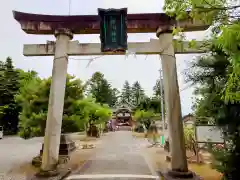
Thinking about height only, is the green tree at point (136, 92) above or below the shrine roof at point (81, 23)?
above

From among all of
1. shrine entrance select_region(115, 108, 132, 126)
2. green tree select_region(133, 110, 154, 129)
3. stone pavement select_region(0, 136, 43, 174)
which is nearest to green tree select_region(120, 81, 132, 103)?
shrine entrance select_region(115, 108, 132, 126)

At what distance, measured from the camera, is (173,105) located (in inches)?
260

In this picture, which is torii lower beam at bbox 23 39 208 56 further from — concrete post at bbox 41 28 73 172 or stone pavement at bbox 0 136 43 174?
stone pavement at bbox 0 136 43 174

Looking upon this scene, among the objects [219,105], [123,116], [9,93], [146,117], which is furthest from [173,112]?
[123,116]

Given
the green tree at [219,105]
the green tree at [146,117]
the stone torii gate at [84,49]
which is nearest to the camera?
the green tree at [219,105]

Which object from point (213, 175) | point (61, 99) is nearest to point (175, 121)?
point (213, 175)

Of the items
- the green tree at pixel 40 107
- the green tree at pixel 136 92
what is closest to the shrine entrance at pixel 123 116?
the green tree at pixel 136 92

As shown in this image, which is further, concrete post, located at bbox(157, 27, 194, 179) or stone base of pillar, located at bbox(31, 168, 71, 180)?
concrete post, located at bbox(157, 27, 194, 179)

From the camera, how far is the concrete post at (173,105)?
628 centimetres

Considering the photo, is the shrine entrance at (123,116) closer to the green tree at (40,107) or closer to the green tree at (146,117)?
the green tree at (146,117)

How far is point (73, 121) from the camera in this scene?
9.09 meters

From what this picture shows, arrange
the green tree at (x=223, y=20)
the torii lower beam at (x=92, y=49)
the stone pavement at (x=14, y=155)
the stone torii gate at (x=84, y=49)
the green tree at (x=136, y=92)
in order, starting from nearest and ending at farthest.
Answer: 1. the green tree at (x=223, y=20)
2. the stone torii gate at (x=84, y=49)
3. the torii lower beam at (x=92, y=49)
4. the stone pavement at (x=14, y=155)
5. the green tree at (x=136, y=92)

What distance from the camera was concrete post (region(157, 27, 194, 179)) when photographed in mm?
6281

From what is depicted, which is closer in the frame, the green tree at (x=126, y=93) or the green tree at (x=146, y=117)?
the green tree at (x=146, y=117)
